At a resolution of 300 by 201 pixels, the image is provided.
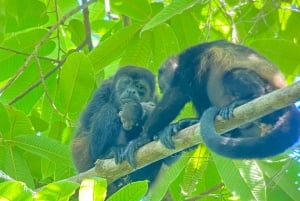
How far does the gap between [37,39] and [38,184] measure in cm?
117

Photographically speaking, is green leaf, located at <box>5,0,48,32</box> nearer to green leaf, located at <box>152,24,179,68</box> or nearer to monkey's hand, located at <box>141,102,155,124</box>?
green leaf, located at <box>152,24,179,68</box>

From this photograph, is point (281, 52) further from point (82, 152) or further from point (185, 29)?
point (82, 152)

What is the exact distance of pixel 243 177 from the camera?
16.4 ft

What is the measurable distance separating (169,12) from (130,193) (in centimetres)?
142

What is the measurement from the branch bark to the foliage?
0.29 metres

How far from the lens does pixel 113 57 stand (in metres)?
5.66

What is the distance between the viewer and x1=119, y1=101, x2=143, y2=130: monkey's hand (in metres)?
5.68

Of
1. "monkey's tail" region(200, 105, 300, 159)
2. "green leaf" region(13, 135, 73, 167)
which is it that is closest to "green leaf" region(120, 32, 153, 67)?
"green leaf" region(13, 135, 73, 167)

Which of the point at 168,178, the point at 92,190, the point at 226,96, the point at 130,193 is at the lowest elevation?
the point at 168,178

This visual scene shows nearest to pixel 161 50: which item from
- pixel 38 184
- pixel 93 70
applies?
pixel 93 70

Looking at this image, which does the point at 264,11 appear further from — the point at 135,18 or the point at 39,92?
the point at 39,92

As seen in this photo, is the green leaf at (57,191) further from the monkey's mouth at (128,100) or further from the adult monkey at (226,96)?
the monkey's mouth at (128,100)

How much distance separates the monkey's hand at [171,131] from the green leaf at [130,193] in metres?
1.11

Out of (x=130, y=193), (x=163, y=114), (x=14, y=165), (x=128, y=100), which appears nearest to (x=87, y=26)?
(x=128, y=100)
